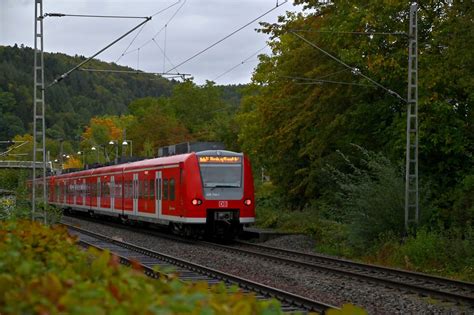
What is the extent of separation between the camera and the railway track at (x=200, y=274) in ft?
44.2

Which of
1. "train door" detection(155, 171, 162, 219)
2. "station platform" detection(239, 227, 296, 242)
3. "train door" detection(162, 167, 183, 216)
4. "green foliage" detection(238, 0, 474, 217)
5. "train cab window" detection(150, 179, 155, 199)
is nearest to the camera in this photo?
"green foliage" detection(238, 0, 474, 217)

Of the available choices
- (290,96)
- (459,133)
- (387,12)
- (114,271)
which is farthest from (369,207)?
(114,271)

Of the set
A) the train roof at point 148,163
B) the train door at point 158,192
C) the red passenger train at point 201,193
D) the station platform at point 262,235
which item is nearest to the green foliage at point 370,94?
the station platform at point 262,235

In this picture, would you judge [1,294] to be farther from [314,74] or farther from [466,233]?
[314,74]

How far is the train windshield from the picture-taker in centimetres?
2788

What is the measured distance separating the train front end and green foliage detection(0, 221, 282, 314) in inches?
846

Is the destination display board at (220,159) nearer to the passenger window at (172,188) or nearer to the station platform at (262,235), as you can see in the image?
the passenger window at (172,188)

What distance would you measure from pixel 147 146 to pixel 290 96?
34437 millimetres

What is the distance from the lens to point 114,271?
531 centimetres

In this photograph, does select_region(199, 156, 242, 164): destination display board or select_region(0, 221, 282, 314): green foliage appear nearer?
select_region(0, 221, 282, 314): green foliage

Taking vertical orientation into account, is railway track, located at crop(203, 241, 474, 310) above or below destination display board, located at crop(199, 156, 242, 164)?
below

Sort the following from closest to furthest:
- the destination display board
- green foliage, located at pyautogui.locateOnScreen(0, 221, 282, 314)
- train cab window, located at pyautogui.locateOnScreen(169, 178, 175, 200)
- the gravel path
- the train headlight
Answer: green foliage, located at pyautogui.locateOnScreen(0, 221, 282, 314) < the gravel path < the train headlight < the destination display board < train cab window, located at pyautogui.locateOnScreen(169, 178, 175, 200)

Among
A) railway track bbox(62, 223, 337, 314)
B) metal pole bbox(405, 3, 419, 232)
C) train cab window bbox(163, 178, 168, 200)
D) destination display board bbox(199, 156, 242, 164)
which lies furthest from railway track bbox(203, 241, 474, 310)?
train cab window bbox(163, 178, 168, 200)

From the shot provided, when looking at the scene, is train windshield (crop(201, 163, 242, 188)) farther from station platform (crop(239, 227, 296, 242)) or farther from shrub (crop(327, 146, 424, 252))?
shrub (crop(327, 146, 424, 252))
